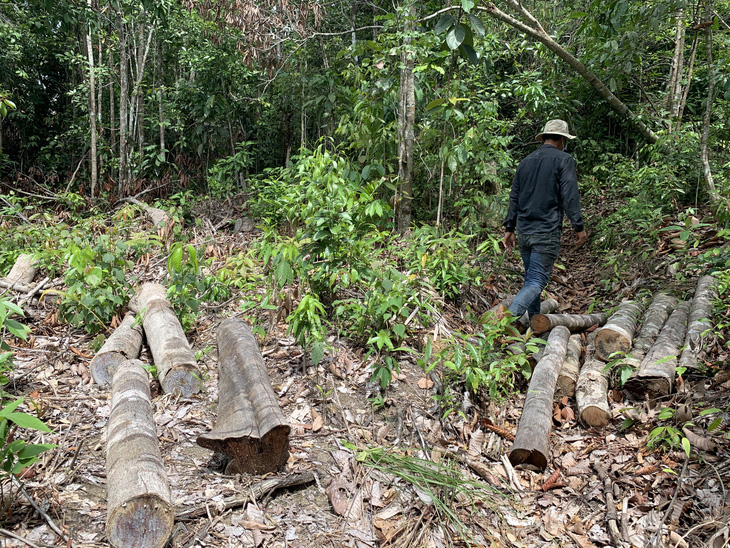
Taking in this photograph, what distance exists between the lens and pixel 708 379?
161 inches

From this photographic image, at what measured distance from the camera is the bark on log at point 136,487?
248 cm

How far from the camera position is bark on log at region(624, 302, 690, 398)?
4.12 metres

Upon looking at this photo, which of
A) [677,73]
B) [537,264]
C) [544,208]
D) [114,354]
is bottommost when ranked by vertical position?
[114,354]

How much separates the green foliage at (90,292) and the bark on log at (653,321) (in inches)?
191

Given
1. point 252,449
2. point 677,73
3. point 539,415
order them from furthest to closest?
point 677,73 → point 539,415 → point 252,449

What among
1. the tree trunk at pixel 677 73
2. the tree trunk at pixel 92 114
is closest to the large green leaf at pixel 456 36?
the tree trunk at pixel 677 73

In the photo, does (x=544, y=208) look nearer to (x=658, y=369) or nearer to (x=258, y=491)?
(x=658, y=369)

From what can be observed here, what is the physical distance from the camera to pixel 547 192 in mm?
5305

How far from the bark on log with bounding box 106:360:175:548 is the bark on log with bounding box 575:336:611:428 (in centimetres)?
308

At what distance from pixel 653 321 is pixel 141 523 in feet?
15.1

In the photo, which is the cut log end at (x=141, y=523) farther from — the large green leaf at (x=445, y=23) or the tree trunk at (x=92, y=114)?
the tree trunk at (x=92, y=114)

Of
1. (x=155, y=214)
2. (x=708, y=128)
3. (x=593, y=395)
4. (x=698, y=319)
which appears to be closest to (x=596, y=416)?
Result: (x=593, y=395)

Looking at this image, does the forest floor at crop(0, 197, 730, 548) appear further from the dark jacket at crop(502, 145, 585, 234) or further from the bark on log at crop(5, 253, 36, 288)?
the bark on log at crop(5, 253, 36, 288)

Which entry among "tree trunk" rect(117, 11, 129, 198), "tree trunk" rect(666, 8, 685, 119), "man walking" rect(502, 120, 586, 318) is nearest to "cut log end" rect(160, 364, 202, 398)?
"man walking" rect(502, 120, 586, 318)
